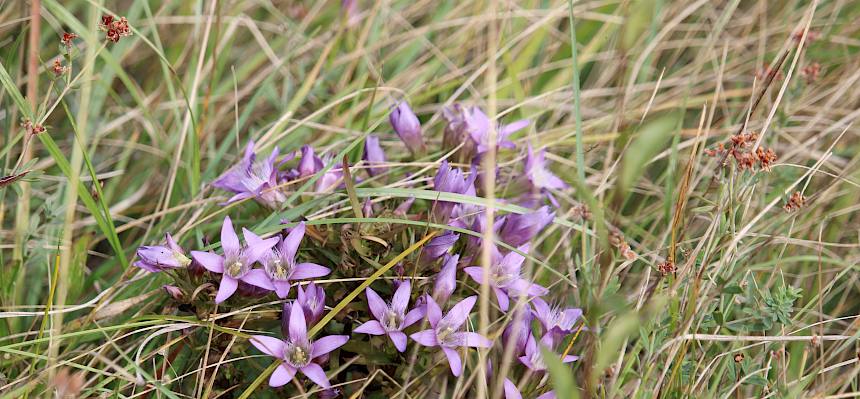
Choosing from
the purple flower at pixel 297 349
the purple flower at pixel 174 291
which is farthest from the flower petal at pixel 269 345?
the purple flower at pixel 174 291

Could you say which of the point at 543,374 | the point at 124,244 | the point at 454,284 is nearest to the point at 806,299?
the point at 543,374

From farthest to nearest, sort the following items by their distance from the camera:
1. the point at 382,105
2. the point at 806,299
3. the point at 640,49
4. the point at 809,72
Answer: the point at 640,49 → the point at 382,105 → the point at 809,72 → the point at 806,299

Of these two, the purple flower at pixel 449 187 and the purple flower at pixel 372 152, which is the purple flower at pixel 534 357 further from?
the purple flower at pixel 372 152

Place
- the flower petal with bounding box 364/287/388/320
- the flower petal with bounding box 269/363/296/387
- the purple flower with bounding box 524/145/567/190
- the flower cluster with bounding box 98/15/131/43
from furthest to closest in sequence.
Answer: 1. the purple flower with bounding box 524/145/567/190
2. the flower cluster with bounding box 98/15/131/43
3. the flower petal with bounding box 364/287/388/320
4. the flower petal with bounding box 269/363/296/387

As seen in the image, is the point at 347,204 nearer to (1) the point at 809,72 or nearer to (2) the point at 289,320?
(2) the point at 289,320

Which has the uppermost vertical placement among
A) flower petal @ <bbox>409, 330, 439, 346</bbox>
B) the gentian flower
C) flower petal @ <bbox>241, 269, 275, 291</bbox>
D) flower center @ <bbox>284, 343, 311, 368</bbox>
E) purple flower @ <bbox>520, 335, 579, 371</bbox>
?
the gentian flower

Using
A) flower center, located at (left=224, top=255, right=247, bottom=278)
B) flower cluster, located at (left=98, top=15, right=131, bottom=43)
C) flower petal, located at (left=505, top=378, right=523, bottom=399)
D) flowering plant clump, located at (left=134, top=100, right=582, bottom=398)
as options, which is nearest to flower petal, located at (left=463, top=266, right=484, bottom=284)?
flowering plant clump, located at (left=134, top=100, right=582, bottom=398)

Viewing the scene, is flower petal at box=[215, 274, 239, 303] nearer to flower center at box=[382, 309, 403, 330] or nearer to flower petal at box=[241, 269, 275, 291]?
flower petal at box=[241, 269, 275, 291]
